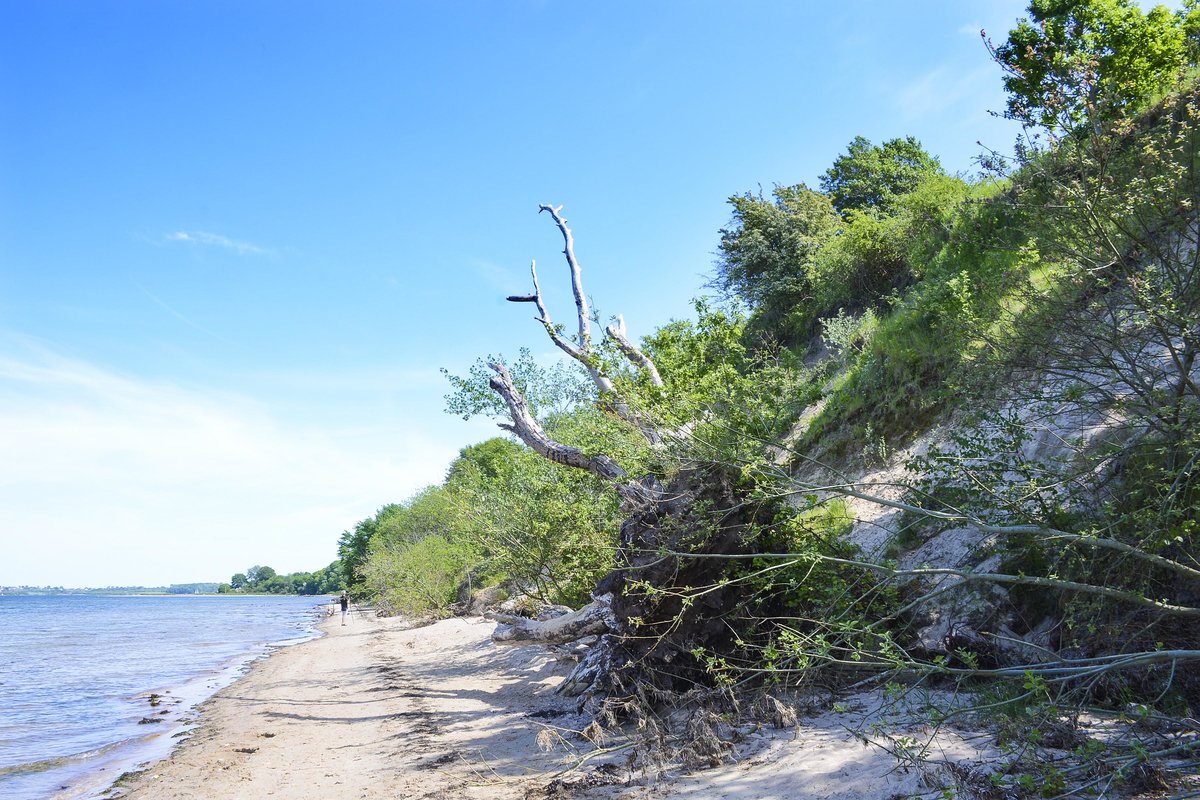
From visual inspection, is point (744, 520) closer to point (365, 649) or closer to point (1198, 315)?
point (1198, 315)

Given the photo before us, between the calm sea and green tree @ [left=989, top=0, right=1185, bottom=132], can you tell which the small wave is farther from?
green tree @ [left=989, top=0, right=1185, bottom=132]

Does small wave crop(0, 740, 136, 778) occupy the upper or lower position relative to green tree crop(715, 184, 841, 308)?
lower

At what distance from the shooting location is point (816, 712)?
6.36m


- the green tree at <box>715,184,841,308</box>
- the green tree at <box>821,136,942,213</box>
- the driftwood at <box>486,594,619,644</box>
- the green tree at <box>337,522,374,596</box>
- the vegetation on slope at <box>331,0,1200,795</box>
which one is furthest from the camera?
the green tree at <box>337,522,374,596</box>

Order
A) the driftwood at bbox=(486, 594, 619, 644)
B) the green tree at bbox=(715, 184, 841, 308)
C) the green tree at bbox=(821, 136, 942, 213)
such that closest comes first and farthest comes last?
the driftwood at bbox=(486, 594, 619, 644), the green tree at bbox=(715, 184, 841, 308), the green tree at bbox=(821, 136, 942, 213)

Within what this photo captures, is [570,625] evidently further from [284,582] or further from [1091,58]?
[284,582]

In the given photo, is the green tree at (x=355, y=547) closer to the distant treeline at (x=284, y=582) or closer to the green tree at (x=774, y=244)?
the distant treeline at (x=284, y=582)

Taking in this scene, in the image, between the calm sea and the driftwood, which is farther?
the driftwood

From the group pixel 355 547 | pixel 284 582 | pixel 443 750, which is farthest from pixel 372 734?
pixel 284 582

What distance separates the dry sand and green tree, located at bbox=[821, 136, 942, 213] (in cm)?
2287

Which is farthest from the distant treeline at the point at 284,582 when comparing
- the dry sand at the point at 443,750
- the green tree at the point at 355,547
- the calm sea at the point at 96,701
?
the dry sand at the point at 443,750

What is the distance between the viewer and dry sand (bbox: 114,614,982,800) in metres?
5.04

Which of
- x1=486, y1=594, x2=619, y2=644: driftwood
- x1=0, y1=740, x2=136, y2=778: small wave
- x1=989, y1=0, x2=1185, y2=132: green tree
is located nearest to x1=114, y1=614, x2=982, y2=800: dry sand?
x1=486, y1=594, x2=619, y2=644: driftwood

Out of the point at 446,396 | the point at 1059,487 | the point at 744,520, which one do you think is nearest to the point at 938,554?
the point at 1059,487
